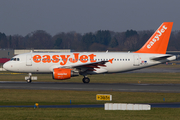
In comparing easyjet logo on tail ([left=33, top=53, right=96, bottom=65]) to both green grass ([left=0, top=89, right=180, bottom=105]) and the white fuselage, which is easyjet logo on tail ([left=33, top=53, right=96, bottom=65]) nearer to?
the white fuselage

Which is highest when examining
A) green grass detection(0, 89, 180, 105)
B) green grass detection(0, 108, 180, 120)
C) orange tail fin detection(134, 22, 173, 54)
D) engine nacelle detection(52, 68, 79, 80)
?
orange tail fin detection(134, 22, 173, 54)

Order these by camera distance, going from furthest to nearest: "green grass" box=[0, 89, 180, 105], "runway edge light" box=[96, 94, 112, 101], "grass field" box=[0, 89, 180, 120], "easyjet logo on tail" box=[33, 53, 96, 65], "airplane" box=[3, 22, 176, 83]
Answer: "easyjet logo on tail" box=[33, 53, 96, 65] < "airplane" box=[3, 22, 176, 83] < "runway edge light" box=[96, 94, 112, 101] < "green grass" box=[0, 89, 180, 105] < "grass field" box=[0, 89, 180, 120]

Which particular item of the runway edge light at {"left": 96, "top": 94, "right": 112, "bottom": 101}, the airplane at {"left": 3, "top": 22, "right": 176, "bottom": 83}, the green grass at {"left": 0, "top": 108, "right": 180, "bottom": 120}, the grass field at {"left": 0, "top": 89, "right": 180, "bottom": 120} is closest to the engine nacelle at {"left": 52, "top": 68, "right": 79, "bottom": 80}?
the airplane at {"left": 3, "top": 22, "right": 176, "bottom": 83}

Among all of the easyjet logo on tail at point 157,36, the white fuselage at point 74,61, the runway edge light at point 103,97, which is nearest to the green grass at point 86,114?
the runway edge light at point 103,97

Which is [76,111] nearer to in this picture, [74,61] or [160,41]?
[74,61]

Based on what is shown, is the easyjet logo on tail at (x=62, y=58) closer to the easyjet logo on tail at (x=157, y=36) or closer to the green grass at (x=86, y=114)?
the easyjet logo on tail at (x=157, y=36)

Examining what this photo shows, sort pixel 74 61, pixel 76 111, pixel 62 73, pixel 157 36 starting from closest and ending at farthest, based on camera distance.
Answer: pixel 76 111
pixel 62 73
pixel 74 61
pixel 157 36

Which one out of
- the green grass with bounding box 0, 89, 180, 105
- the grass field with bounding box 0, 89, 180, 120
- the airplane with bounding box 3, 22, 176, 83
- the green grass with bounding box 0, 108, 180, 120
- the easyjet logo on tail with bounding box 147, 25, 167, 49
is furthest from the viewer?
the easyjet logo on tail with bounding box 147, 25, 167, 49

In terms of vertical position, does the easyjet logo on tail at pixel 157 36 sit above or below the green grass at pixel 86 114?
above

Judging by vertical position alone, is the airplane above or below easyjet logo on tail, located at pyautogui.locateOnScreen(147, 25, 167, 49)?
below

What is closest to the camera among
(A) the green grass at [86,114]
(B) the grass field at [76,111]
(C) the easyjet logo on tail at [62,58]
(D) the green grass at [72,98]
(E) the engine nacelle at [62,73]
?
(A) the green grass at [86,114]

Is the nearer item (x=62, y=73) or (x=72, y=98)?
(x=72, y=98)

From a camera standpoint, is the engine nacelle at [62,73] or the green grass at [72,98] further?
the engine nacelle at [62,73]

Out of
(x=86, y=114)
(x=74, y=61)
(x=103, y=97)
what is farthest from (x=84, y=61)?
(x=86, y=114)
